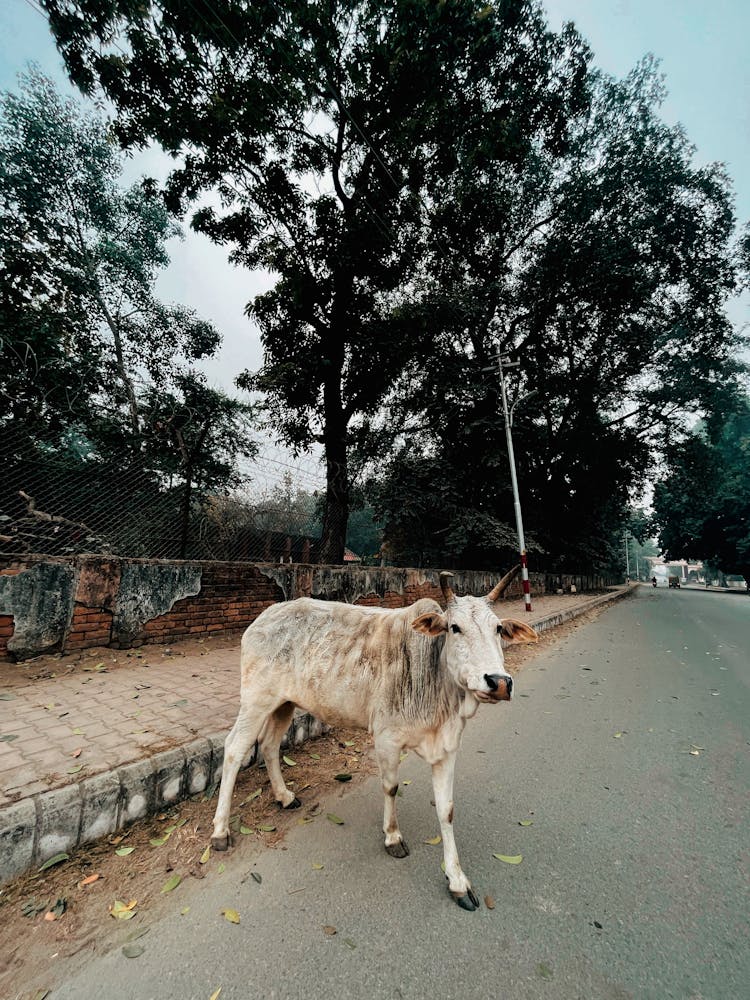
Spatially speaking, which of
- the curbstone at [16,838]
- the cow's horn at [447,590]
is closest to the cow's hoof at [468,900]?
the cow's horn at [447,590]

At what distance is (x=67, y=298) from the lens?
999 cm

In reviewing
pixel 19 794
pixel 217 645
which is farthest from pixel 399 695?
pixel 217 645

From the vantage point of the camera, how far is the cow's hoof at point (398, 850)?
2.14m

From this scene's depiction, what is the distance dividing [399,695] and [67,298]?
12.4 meters

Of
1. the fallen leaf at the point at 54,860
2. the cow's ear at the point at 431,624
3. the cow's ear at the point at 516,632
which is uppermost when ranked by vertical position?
the cow's ear at the point at 431,624

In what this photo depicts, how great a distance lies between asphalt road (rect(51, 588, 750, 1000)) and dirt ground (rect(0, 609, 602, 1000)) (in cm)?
11

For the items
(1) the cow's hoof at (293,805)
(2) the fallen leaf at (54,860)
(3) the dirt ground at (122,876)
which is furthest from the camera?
(1) the cow's hoof at (293,805)

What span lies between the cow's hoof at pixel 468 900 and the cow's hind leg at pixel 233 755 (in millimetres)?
1195

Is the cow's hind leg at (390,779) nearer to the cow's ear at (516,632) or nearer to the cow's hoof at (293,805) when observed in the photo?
the cow's hoof at (293,805)

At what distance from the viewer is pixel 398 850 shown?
2.15 m

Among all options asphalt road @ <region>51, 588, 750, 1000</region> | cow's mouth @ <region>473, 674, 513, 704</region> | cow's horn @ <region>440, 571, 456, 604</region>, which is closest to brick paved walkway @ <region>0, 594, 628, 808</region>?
asphalt road @ <region>51, 588, 750, 1000</region>

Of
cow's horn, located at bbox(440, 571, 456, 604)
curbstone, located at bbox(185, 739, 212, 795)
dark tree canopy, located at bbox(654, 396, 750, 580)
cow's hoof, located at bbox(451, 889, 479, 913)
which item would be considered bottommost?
cow's hoof, located at bbox(451, 889, 479, 913)

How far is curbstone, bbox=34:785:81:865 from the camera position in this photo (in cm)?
196

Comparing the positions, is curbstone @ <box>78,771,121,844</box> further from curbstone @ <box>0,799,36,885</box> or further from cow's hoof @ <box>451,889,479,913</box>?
cow's hoof @ <box>451,889,479,913</box>
